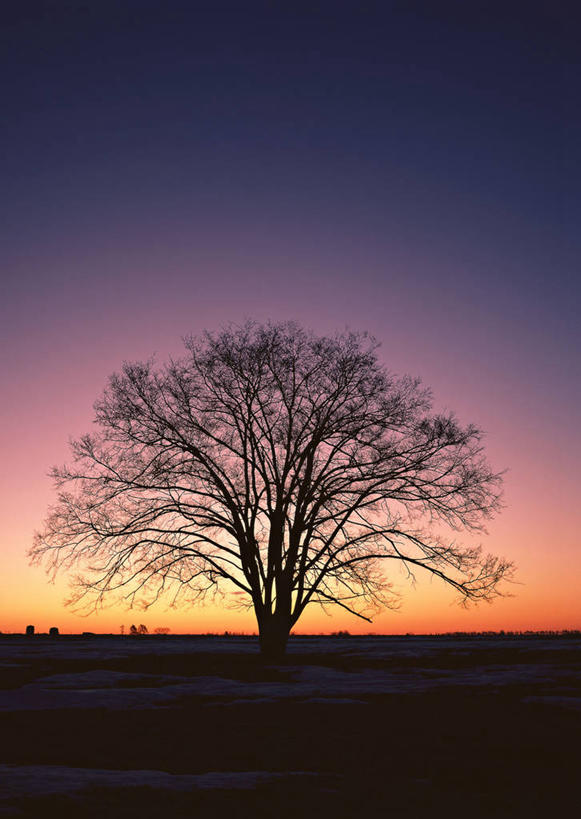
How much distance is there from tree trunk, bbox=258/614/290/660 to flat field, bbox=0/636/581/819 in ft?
16.5

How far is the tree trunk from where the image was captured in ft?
67.4

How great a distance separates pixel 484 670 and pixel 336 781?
1133 cm

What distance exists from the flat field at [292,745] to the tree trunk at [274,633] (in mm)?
5034

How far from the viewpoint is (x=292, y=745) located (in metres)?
7.74

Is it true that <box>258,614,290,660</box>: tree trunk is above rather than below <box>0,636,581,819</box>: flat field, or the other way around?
above

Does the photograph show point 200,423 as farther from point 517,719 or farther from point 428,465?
point 517,719

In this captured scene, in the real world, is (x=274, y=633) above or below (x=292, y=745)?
above

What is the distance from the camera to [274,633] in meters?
20.5

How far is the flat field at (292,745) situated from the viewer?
210 inches

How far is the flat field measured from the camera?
5.33 metres

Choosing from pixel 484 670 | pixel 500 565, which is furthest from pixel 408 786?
pixel 500 565

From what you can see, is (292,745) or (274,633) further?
(274,633)

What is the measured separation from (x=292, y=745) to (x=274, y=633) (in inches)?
515

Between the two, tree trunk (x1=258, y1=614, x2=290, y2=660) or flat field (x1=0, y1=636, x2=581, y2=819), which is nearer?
flat field (x1=0, y1=636, x2=581, y2=819)
